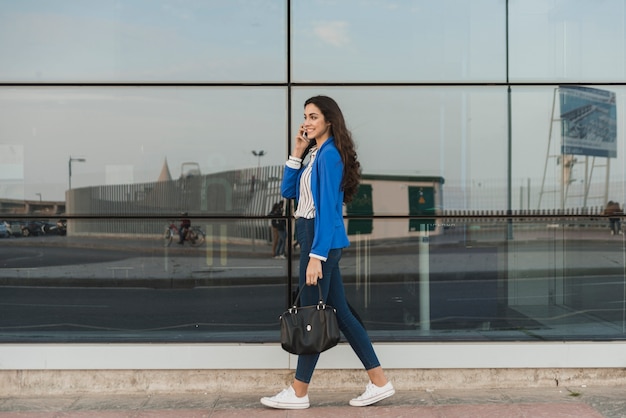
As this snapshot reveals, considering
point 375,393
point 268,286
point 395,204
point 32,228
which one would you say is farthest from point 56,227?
Result: point 375,393

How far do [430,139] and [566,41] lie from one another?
50.4 inches

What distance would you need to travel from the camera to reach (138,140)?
565cm

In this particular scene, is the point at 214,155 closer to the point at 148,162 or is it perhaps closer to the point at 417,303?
the point at 148,162

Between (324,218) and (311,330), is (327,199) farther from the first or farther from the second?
(311,330)

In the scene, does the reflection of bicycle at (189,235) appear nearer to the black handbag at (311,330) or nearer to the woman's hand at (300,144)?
the woman's hand at (300,144)

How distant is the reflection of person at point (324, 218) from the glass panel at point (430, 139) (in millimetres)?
740

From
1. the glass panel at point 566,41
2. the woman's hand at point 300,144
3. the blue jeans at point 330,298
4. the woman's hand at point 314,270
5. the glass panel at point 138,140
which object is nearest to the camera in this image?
the woman's hand at point 314,270

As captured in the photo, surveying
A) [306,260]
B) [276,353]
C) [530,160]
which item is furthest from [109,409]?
[530,160]

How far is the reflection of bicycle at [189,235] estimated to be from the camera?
565cm

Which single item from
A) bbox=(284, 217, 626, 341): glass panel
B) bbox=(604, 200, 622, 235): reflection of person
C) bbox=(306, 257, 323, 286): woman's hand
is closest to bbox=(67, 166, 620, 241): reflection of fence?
bbox=(284, 217, 626, 341): glass panel

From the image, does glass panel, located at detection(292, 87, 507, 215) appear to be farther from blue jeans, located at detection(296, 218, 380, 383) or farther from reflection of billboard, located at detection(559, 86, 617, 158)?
blue jeans, located at detection(296, 218, 380, 383)

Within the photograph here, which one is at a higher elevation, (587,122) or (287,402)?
(587,122)

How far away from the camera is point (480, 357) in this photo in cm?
562

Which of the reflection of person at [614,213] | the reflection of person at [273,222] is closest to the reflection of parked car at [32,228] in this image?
the reflection of person at [273,222]
